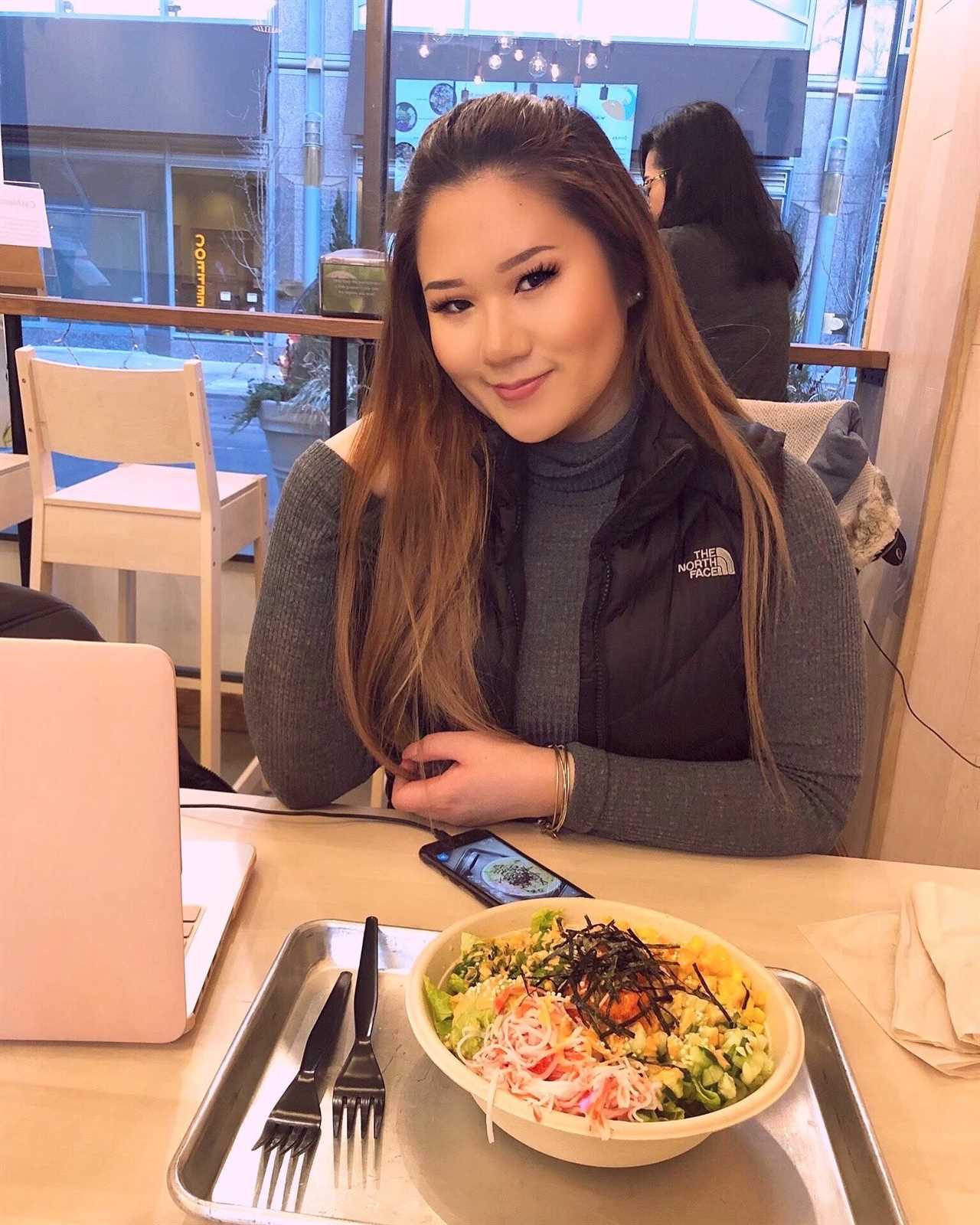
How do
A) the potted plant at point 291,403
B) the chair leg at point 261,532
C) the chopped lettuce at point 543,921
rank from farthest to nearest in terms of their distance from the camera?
the potted plant at point 291,403 → the chair leg at point 261,532 → the chopped lettuce at point 543,921

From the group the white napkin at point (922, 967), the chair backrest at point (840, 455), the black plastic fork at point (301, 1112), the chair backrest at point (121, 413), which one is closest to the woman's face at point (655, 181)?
the chair backrest at point (840, 455)

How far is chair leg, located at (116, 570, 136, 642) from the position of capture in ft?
8.79

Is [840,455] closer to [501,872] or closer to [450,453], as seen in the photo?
[450,453]

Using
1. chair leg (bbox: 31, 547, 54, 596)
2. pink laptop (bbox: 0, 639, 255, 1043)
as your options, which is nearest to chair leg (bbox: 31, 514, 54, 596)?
chair leg (bbox: 31, 547, 54, 596)

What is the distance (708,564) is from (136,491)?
172 cm

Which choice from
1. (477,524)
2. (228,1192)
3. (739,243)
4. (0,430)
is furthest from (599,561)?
(0,430)

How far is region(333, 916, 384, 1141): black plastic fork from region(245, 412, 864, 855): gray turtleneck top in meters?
0.31

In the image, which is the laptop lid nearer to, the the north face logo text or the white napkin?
the white napkin

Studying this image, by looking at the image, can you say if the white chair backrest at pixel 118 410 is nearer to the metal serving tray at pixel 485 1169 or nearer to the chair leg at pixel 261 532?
the chair leg at pixel 261 532

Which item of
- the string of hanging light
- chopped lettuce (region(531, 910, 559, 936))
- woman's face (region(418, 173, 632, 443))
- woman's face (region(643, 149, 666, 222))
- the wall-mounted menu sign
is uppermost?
the string of hanging light

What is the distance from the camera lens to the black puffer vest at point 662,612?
107 cm

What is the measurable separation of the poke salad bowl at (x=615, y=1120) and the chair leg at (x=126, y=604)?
225cm

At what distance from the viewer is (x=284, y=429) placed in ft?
11.2

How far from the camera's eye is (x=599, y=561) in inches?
42.4
